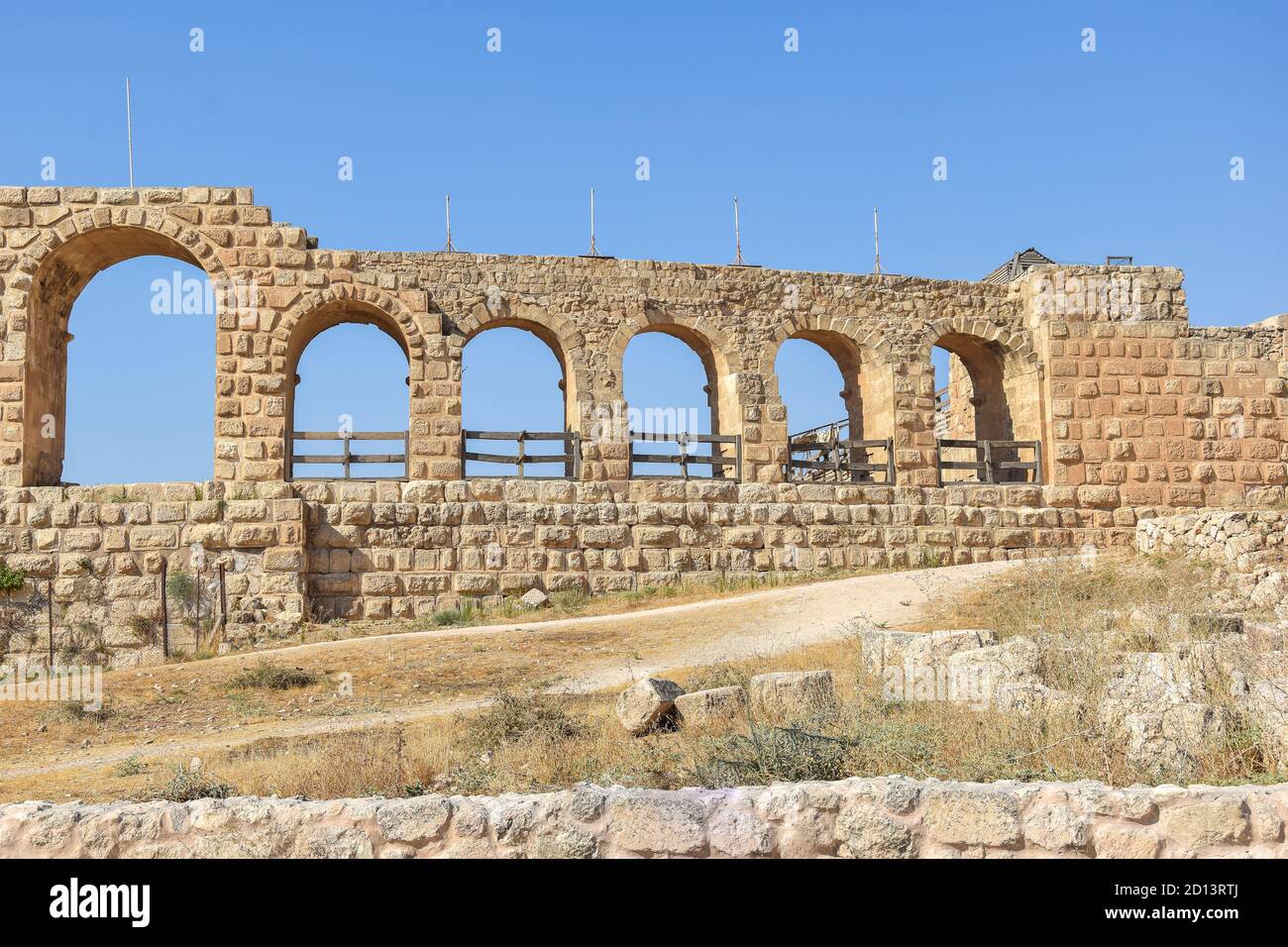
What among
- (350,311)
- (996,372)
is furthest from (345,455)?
(996,372)

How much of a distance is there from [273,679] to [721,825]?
8011 mm

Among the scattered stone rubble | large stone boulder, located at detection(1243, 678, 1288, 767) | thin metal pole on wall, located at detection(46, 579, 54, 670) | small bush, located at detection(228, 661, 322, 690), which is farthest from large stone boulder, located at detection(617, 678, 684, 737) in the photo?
thin metal pole on wall, located at detection(46, 579, 54, 670)

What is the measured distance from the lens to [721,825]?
5.07 metres

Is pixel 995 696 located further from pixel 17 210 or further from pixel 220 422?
pixel 17 210

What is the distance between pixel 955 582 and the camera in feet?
48.0

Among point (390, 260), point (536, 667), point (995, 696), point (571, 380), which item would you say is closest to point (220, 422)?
point (390, 260)

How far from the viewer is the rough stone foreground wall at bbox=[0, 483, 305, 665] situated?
48.4ft

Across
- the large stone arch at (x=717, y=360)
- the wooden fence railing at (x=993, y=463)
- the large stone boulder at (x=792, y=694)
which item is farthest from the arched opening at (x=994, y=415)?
the large stone boulder at (x=792, y=694)

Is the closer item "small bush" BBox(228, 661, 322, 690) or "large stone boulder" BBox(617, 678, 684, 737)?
"large stone boulder" BBox(617, 678, 684, 737)

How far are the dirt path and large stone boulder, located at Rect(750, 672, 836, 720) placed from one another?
256cm

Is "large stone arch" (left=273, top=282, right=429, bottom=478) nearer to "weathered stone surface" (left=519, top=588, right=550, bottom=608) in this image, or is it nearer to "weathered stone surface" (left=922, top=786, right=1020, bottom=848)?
"weathered stone surface" (left=519, top=588, right=550, bottom=608)

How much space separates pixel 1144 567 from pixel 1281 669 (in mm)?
7696

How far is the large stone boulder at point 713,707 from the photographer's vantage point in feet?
27.7

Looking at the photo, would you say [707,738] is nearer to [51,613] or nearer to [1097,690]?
[1097,690]
